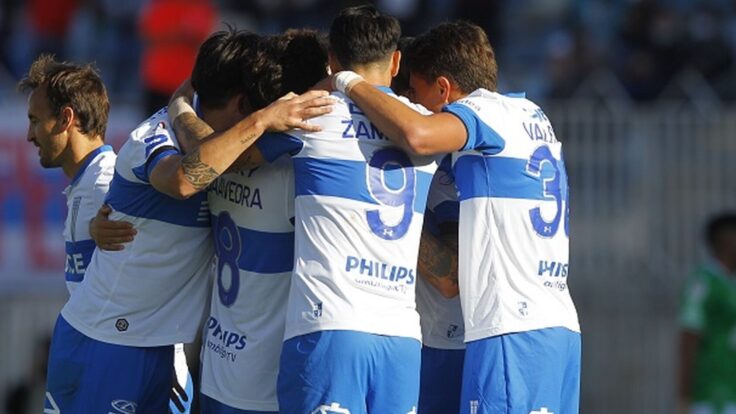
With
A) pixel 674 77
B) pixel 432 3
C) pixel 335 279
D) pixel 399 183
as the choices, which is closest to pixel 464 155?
pixel 399 183

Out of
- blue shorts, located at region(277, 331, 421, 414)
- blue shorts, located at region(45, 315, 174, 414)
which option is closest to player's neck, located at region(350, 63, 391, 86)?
blue shorts, located at region(277, 331, 421, 414)

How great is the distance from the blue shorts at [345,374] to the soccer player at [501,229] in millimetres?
411

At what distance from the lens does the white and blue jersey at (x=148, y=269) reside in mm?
7371

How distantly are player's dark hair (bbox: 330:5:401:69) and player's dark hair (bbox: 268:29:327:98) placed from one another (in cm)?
32

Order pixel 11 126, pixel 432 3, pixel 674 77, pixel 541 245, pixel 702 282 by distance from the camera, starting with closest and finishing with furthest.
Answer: pixel 541 245
pixel 702 282
pixel 11 126
pixel 674 77
pixel 432 3

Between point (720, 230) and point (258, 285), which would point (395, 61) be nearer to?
point (258, 285)

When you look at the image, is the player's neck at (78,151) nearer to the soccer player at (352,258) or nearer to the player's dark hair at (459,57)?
the soccer player at (352,258)

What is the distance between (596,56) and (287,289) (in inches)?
405

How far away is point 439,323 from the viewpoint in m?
7.66

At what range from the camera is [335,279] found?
6.72 m

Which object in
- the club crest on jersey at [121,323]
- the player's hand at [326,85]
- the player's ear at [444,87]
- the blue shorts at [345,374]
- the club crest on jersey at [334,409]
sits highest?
the player's ear at [444,87]

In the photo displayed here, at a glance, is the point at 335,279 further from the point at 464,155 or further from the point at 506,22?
the point at 506,22

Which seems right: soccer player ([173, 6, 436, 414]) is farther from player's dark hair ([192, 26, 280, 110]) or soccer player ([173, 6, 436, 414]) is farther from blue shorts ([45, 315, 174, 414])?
blue shorts ([45, 315, 174, 414])

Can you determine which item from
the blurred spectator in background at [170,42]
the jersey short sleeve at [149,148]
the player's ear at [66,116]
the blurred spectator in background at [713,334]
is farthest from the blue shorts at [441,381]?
the blurred spectator in background at [170,42]
